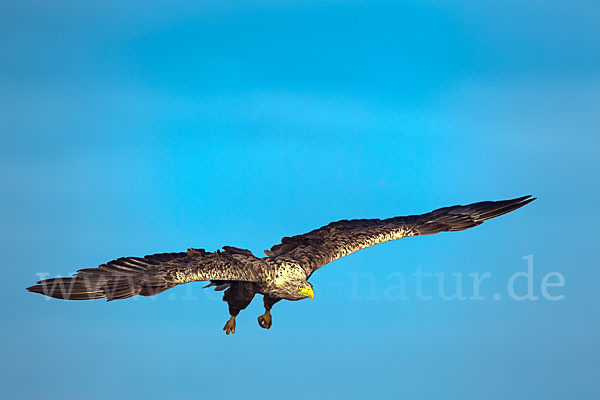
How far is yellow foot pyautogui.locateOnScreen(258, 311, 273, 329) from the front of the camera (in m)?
23.5

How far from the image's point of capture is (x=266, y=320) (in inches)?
925

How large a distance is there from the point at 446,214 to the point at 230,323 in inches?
313

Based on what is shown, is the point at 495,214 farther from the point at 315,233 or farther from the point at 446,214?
the point at 315,233

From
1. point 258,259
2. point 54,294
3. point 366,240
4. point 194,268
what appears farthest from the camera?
point 366,240

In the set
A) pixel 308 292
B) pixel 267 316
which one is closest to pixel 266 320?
pixel 267 316

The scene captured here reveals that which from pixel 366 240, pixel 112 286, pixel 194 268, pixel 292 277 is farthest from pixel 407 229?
pixel 112 286

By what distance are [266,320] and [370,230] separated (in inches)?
164

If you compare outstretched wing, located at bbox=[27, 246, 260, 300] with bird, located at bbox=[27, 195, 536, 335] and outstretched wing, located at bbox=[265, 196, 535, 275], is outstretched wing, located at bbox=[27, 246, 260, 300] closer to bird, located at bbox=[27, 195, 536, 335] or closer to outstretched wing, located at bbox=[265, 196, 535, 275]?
bird, located at bbox=[27, 195, 536, 335]

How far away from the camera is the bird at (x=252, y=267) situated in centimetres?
2081

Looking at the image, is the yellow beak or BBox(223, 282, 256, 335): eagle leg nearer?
the yellow beak

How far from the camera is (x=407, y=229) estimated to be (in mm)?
25453

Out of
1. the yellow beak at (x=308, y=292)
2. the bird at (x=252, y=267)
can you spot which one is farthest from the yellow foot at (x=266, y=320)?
the yellow beak at (x=308, y=292)

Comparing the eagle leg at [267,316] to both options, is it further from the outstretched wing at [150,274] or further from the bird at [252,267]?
the outstretched wing at [150,274]

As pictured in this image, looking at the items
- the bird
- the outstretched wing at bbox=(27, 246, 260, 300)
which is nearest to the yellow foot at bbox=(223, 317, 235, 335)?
the bird
